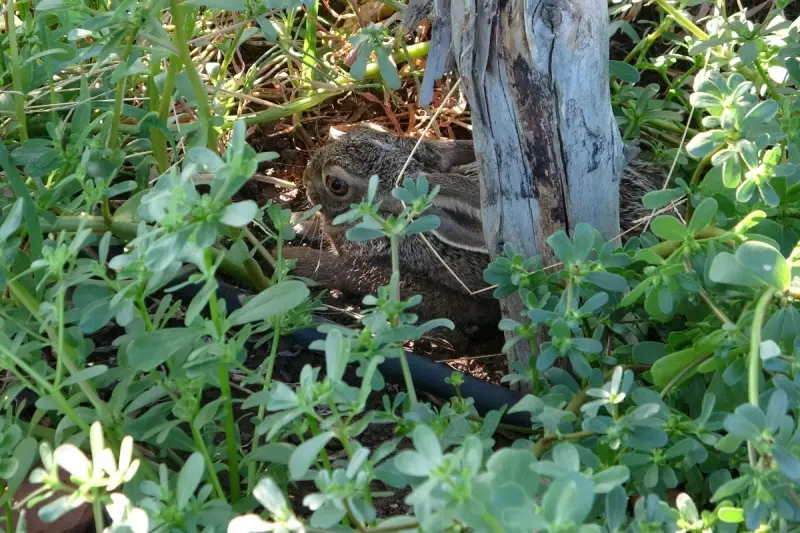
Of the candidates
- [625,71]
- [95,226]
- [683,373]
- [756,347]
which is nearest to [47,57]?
[95,226]

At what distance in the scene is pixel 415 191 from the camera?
1.74 metres

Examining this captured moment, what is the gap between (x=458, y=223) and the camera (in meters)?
2.90

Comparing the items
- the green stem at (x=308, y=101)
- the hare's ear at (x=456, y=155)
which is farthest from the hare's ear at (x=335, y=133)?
the hare's ear at (x=456, y=155)

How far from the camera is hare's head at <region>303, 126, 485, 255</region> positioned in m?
2.92

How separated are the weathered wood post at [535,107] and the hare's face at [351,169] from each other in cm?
121

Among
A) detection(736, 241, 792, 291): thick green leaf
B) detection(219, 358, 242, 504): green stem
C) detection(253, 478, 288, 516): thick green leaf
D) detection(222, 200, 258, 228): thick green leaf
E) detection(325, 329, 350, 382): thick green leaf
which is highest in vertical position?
detection(222, 200, 258, 228): thick green leaf

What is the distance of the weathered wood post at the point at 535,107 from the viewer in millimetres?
1812

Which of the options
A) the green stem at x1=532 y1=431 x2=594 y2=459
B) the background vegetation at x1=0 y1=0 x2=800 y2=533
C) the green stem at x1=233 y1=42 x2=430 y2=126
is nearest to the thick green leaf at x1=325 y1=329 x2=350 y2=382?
the background vegetation at x1=0 y1=0 x2=800 y2=533

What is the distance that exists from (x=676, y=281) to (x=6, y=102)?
1.81 m

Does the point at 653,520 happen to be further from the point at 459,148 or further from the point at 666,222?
the point at 459,148

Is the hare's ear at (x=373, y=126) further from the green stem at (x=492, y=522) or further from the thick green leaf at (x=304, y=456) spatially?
the green stem at (x=492, y=522)

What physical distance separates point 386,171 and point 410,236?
10.5 inches

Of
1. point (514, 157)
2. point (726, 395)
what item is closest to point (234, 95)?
point (514, 157)

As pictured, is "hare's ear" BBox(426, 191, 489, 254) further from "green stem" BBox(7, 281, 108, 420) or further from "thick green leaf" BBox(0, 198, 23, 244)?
"thick green leaf" BBox(0, 198, 23, 244)
